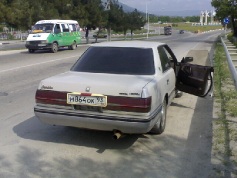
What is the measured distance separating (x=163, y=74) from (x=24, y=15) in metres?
31.8

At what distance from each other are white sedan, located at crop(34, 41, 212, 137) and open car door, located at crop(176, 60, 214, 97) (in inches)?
44.1

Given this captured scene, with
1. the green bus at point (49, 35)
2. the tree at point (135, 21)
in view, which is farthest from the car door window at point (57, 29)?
the tree at point (135, 21)

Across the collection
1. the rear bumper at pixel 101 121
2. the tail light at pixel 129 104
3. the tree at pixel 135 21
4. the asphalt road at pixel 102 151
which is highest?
the tree at pixel 135 21

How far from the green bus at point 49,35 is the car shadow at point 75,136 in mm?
18225

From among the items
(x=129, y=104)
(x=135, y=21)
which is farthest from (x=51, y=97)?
(x=135, y=21)

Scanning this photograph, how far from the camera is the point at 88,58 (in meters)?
5.95

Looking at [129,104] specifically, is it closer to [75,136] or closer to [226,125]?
[75,136]

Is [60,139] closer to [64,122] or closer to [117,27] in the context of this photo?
[64,122]

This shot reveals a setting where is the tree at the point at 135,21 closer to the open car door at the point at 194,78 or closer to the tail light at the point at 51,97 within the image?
the open car door at the point at 194,78

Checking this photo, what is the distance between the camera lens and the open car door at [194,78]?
22.8 ft

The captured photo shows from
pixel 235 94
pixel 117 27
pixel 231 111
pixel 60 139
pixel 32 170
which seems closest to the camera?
pixel 32 170

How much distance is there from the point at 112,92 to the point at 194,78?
9.27 ft

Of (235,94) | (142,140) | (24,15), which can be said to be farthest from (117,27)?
(142,140)

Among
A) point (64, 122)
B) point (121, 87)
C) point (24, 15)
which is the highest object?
point (24, 15)
